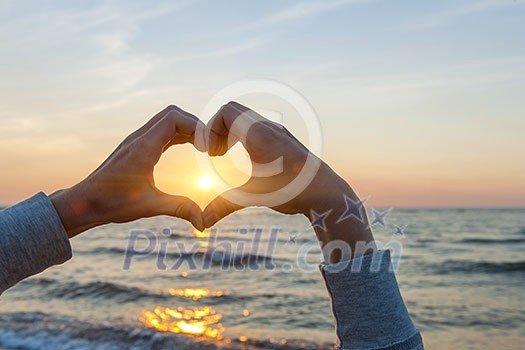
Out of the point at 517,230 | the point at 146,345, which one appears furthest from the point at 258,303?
the point at 517,230

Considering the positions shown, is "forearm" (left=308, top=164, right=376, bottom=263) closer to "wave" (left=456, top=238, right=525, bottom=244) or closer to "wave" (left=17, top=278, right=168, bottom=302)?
"wave" (left=17, top=278, right=168, bottom=302)

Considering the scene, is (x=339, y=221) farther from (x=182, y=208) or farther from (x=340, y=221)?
(x=182, y=208)

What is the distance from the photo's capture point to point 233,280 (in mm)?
13750

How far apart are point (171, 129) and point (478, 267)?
56.6 feet

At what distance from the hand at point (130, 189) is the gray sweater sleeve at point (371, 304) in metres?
0.38

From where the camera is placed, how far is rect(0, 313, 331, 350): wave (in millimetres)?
7465

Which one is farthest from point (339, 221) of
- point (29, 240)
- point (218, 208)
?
point (29, 240)

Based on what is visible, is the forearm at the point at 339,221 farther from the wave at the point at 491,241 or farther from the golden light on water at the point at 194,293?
the wave at the point at 491,241

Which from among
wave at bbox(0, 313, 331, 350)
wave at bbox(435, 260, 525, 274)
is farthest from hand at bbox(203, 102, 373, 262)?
wave at bbox(435, 260, 525, 274)

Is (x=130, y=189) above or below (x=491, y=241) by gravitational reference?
above

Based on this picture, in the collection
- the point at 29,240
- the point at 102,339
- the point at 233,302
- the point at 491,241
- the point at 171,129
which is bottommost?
the point at 491,241

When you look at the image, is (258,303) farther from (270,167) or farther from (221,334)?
(270,167)

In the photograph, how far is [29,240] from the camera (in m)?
1.08

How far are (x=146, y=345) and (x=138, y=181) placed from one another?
6.77 meters
